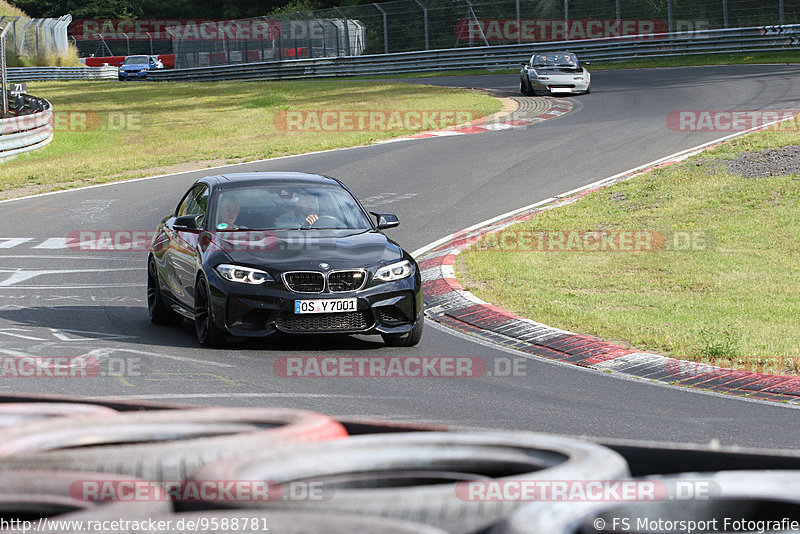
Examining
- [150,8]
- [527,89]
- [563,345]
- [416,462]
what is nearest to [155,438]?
[416,462]

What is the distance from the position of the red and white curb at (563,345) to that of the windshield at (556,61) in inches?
856

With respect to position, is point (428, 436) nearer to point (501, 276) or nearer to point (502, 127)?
point (501, 276)

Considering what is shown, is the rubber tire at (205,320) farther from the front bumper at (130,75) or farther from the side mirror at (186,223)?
the front bumper at (130,75)

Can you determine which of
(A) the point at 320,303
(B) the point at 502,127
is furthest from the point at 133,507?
(B) the point at 502,127

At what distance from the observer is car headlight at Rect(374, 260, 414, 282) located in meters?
9.76

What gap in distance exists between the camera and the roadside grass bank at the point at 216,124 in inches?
1027

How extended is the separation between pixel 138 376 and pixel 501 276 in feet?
19.6

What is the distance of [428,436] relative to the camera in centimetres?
374

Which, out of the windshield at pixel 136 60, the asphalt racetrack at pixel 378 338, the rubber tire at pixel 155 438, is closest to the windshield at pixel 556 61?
the asphalt racetrack at pixel 378 338

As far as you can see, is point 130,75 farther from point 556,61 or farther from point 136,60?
point 556,61

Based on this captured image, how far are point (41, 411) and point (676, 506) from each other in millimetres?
2680

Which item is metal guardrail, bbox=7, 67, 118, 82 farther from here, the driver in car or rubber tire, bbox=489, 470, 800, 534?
rubber tire, bbox=489, 470, 800, 534

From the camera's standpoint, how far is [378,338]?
10.6m

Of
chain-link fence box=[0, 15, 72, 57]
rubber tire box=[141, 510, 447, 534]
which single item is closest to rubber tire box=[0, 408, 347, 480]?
rubber tire box=[141, 510, 447, 534]
